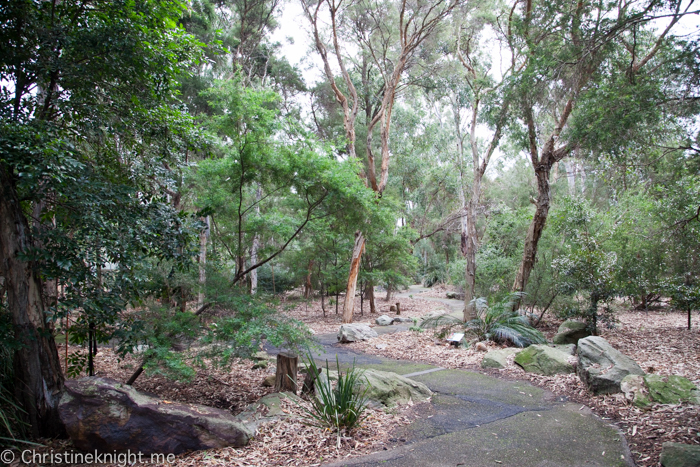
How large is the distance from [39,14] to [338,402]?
15.6 ft

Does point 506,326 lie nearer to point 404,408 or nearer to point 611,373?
point 611,373

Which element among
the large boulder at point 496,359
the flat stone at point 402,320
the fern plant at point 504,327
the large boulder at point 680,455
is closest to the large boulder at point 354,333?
the fern plant at point 504,327

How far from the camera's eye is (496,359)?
6820 mm

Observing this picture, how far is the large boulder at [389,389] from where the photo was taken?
4816 millimetres

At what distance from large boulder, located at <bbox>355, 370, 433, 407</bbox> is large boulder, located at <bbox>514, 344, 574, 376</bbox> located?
82.2 inches

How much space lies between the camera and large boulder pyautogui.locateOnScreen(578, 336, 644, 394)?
497cm

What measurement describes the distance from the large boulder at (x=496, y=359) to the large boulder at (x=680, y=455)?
3506 mm

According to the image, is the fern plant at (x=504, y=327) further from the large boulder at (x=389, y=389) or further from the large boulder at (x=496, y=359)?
the large boulder at (x=389, y=389)

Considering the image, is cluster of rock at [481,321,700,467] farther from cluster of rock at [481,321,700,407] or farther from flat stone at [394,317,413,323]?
flat stone at [394,317,413,323]

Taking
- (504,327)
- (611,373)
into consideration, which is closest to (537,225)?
(504,327)

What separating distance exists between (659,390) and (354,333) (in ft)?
21.4

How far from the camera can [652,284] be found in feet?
27.4

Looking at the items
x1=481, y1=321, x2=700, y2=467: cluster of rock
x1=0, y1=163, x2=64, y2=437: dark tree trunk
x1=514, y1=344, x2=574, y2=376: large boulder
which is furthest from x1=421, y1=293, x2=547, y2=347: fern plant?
x1=0, y1=163, x2=64, y2=437: dark tree trunk

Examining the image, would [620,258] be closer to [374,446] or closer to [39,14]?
[374,446]
